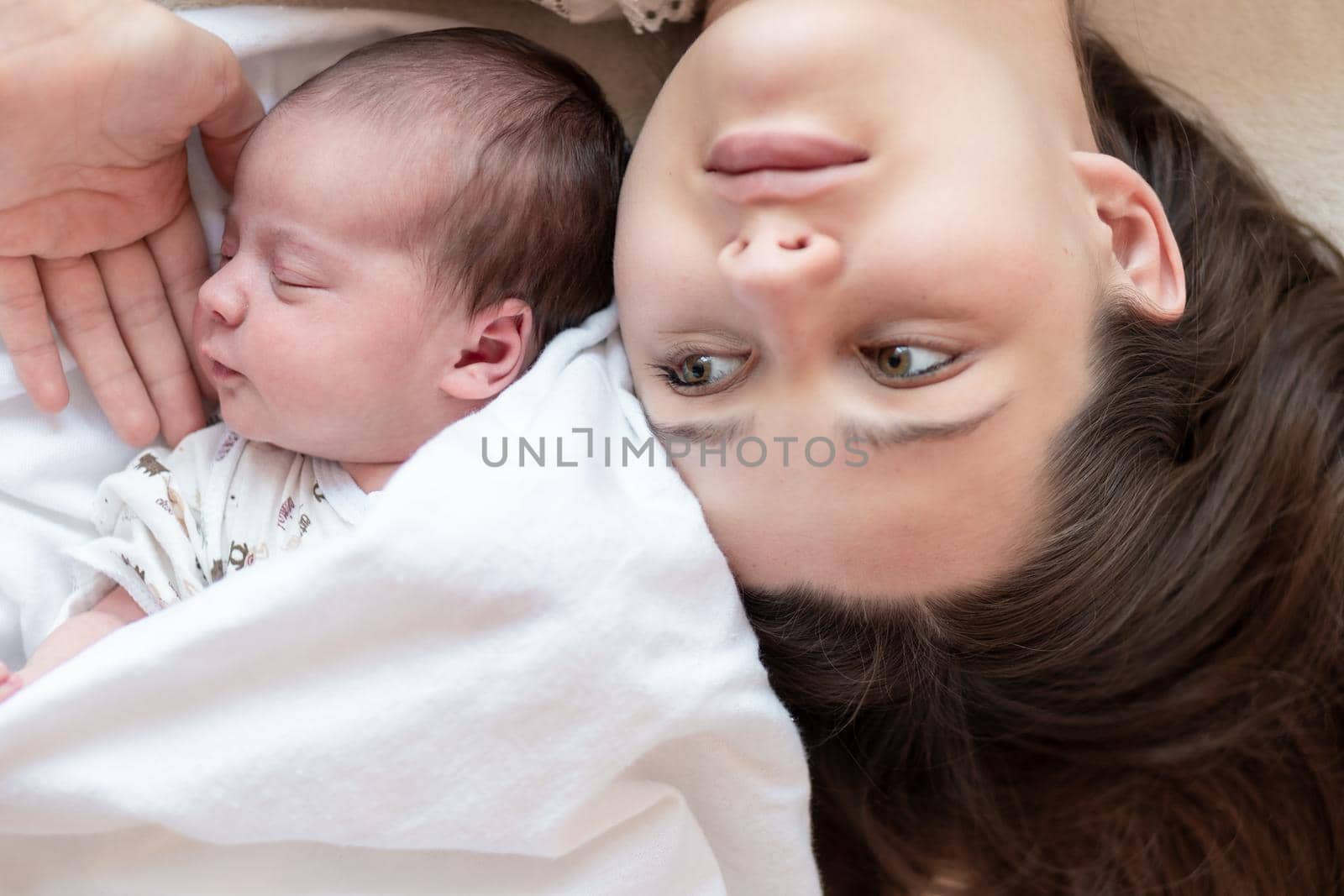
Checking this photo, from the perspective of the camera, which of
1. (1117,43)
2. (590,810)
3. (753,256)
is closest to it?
(753,256)

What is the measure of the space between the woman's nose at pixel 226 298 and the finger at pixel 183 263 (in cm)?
9

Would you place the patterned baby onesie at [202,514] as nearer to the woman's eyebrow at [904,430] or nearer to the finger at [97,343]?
the finger at [97,343]

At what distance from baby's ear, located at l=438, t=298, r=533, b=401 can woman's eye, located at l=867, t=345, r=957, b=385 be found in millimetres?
368

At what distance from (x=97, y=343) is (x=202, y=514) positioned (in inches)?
8.3

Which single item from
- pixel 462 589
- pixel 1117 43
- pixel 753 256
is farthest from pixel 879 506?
pixel 1117 43

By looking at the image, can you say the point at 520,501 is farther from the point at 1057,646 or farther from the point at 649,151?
the point at 1057,646

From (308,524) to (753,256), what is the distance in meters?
0.54

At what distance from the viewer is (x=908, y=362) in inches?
36.1

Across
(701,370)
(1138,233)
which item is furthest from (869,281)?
(1138,233)

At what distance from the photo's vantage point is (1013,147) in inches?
35.7

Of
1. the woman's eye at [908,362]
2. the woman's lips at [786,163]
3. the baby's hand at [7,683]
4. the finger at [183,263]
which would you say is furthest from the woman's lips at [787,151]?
the baby's hand at [7,683]

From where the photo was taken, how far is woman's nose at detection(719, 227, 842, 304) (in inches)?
34.0

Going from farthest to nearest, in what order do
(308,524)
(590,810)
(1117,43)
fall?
(1117,43) → (308,524) → (590,810)

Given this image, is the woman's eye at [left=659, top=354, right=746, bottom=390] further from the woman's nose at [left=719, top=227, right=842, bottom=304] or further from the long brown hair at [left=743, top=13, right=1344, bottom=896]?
the long brown hair at [left=743, top=13, right=1344, bottom=896]
